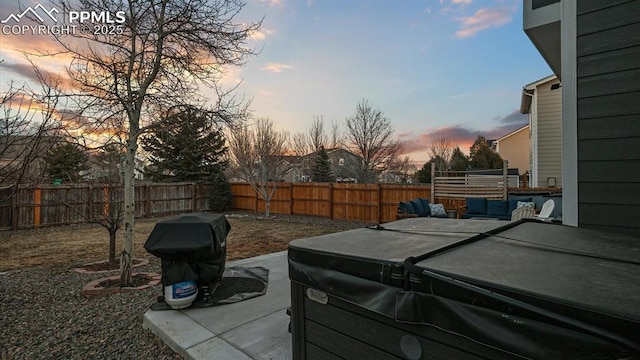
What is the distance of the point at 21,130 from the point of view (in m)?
3.12

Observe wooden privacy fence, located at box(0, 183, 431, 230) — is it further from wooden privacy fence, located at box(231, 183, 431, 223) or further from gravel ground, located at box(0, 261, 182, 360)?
gravel ground, located at box(0, 261, 182, 360)

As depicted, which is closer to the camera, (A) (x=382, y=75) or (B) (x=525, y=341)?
(B) (x=525, y=341)

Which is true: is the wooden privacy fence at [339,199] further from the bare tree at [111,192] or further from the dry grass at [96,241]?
the bare tree at [111,192]

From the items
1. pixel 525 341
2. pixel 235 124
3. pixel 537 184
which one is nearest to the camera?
pixel 525 341

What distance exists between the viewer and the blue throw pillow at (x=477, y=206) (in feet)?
26.5

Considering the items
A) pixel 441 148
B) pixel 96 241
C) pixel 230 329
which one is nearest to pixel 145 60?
pixel 230 329

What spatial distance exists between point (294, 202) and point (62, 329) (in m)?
10.3

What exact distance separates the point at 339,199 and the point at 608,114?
9764mm

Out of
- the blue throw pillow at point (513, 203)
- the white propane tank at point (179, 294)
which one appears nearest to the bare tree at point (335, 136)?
the blue throw pillow at point (513, 203)

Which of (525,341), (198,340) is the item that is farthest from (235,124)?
(525,341)

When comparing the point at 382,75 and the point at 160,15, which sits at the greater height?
the point at 382,75

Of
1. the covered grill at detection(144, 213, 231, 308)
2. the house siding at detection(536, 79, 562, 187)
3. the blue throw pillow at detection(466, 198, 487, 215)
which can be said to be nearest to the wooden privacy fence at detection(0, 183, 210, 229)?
the covered grill at detection(144, 213, 231, 308)

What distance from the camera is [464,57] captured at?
8414 millimetres

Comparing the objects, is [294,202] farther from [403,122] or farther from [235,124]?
[235,124]
